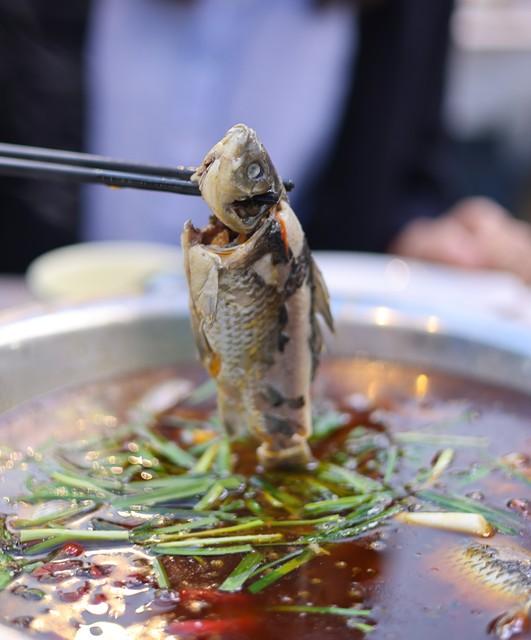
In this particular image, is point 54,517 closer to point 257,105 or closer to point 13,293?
point 13,293

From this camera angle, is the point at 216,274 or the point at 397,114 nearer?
the point at 216,274

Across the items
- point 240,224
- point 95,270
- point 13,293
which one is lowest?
point 13,293

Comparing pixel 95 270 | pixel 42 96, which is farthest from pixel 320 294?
pixel 42 96

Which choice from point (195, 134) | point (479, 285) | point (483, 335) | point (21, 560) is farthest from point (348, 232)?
point (21, 560)

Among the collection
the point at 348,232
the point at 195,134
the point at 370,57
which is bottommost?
the point at 348,232

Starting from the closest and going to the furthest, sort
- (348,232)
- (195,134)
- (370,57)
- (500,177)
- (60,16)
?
(60,16)
(195,134)
(370,57)
(348,232)
(500,177)

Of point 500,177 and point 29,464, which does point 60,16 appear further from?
point 500,177

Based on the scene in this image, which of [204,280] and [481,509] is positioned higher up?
[204,280]
